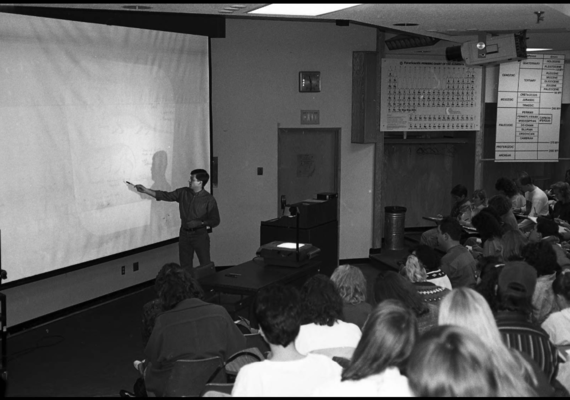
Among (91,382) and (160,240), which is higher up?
(160,240)

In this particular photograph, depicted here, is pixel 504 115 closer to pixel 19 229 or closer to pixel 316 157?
pixel 316 157

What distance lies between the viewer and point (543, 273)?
4.33 metres

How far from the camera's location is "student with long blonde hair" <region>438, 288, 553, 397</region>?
2070 mm

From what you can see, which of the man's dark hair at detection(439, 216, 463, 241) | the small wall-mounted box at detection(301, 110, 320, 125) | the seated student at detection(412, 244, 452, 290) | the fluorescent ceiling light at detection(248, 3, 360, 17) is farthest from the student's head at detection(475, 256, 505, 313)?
the small wall-mounted box at detection(301, 110, 320, 125)

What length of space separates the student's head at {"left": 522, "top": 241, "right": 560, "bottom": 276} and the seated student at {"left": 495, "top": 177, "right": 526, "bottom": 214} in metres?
3.96

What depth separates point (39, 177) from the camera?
5953 millimetres

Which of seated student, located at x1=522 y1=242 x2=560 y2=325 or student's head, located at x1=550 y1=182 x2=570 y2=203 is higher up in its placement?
student's head, located at x1=550 y1=182 x2=570 y2=203

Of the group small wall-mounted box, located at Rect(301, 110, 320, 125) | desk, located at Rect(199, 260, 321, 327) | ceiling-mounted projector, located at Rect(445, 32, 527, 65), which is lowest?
desk, located at Rect(199, 260, 321, 327)

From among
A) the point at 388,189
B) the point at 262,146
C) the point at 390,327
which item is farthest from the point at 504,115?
the point at 390,327

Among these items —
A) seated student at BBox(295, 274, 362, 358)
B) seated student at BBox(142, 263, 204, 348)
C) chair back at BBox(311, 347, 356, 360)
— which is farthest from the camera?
seated student at BBox(142, 263, 204, 348)

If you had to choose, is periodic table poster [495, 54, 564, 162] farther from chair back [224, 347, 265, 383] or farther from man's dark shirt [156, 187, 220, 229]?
chair back [224, 347, 265, 383]

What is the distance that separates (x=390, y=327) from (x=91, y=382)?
137 inches

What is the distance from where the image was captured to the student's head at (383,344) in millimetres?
2149

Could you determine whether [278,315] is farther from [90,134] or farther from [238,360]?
[90,134]
